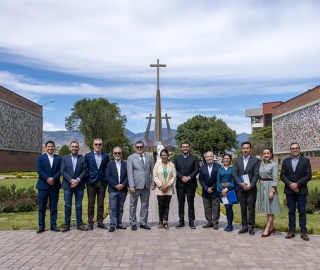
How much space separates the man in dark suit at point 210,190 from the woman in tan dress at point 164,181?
2.20ft

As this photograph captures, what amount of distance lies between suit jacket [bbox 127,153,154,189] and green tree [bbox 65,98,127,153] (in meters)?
48.0

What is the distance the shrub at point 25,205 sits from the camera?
1202cm

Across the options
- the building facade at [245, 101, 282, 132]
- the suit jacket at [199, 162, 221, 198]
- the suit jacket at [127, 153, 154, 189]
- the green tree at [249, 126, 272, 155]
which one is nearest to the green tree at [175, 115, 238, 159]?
the green tree at [249, 126, 272, 155]

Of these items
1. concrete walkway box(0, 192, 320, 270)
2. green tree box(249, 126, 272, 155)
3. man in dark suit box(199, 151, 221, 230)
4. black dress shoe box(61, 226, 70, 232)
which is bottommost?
concrete walkway box(0, 192, 320, 270)

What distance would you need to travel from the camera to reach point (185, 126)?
6406cm

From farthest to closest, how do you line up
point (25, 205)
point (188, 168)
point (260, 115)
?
point (260, 115), point (25, 205), point (188, 168)

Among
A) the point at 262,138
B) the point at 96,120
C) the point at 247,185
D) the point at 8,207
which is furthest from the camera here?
the point at 262,138

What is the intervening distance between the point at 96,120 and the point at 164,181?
48792mm

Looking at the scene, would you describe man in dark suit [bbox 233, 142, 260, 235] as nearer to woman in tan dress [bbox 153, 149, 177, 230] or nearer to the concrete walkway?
the concrete walkway

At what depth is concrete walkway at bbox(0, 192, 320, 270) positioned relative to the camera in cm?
582

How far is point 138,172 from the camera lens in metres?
8.70

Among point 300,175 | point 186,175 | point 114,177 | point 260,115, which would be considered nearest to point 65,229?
point 114,177

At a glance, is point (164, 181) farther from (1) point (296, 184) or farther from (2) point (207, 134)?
(2) point (207, 134)

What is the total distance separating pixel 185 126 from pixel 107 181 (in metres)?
55.6
